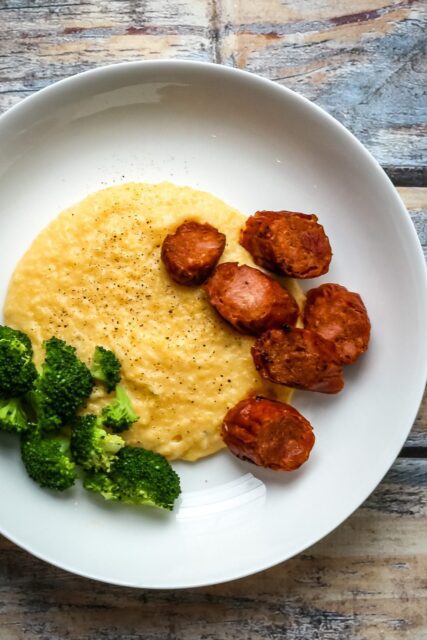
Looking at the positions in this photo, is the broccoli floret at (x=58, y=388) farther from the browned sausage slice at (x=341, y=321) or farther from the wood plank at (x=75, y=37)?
the wood plank at (x=75, y=37)

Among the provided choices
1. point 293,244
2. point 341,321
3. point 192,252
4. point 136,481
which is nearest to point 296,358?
point 341,321

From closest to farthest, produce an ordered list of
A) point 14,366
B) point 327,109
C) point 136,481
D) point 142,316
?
1. point 14,366
2. point 136,481
3. point 142,316
4. point 327,109

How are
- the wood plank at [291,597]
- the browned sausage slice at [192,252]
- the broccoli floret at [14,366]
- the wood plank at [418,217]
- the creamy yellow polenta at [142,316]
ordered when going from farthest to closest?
the wood plank at [418,217]
the wood plank at [291,597]
the creamy yellow polenta at [142,316]
the browned sausage slice at [192,252]
the broccoli floret at [14,366]

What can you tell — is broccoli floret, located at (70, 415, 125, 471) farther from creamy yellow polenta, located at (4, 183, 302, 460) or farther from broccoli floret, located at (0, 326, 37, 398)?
broccoli floret, located at (0, 326, 37, 398)

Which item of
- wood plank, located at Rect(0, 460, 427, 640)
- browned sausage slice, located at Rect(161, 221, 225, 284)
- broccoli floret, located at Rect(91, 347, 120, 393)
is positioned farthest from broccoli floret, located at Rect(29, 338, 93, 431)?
wood plank, located at Rect(0, 460, 427, 640)

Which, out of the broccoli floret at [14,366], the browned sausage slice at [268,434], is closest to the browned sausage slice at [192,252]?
the browned sausage slice at [268,434]

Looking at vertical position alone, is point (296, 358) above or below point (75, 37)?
below

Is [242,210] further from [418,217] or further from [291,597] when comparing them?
[291,597]

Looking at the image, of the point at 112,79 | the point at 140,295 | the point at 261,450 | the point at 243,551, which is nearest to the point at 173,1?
the point at 112,79
